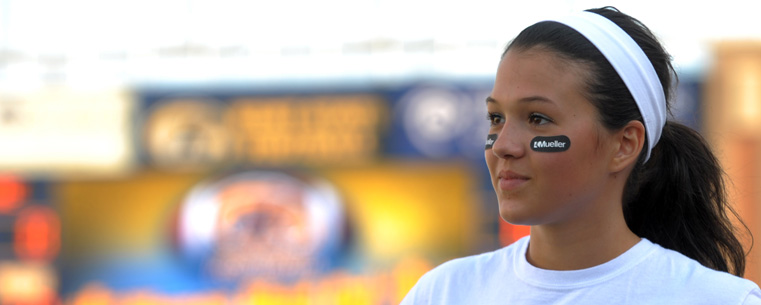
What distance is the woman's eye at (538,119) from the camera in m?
1.67

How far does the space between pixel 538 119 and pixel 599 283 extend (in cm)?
27

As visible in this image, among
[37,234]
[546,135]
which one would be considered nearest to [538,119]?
[546,135]

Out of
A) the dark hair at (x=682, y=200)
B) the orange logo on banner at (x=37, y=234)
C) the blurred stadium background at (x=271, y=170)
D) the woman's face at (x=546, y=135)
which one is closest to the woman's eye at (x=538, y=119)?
the woman's face at (x=546, y=135)

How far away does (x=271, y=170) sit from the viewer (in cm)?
894

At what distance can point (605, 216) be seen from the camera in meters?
1.74

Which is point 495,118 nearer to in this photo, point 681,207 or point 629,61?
point 629,61

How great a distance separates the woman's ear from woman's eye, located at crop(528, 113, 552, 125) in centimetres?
12

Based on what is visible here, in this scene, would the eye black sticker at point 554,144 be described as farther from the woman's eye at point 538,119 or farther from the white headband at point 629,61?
the white headband at point 629,61

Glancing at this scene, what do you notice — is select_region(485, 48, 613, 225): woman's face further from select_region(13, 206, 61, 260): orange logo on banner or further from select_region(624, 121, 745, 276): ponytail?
select_region(13, 206, 61, 260): orange logo on banner

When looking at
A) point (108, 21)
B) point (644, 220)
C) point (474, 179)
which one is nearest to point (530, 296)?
point (644, 220)

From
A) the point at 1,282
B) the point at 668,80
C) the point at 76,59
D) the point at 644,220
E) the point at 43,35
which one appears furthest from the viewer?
the point at 43,35

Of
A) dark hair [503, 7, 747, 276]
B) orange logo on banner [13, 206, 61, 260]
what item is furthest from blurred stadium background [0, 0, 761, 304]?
dark hair [503, 7, 747, 276]

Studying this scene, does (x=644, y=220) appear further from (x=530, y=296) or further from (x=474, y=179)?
(x=474, y=179)

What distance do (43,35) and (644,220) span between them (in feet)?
33.0
